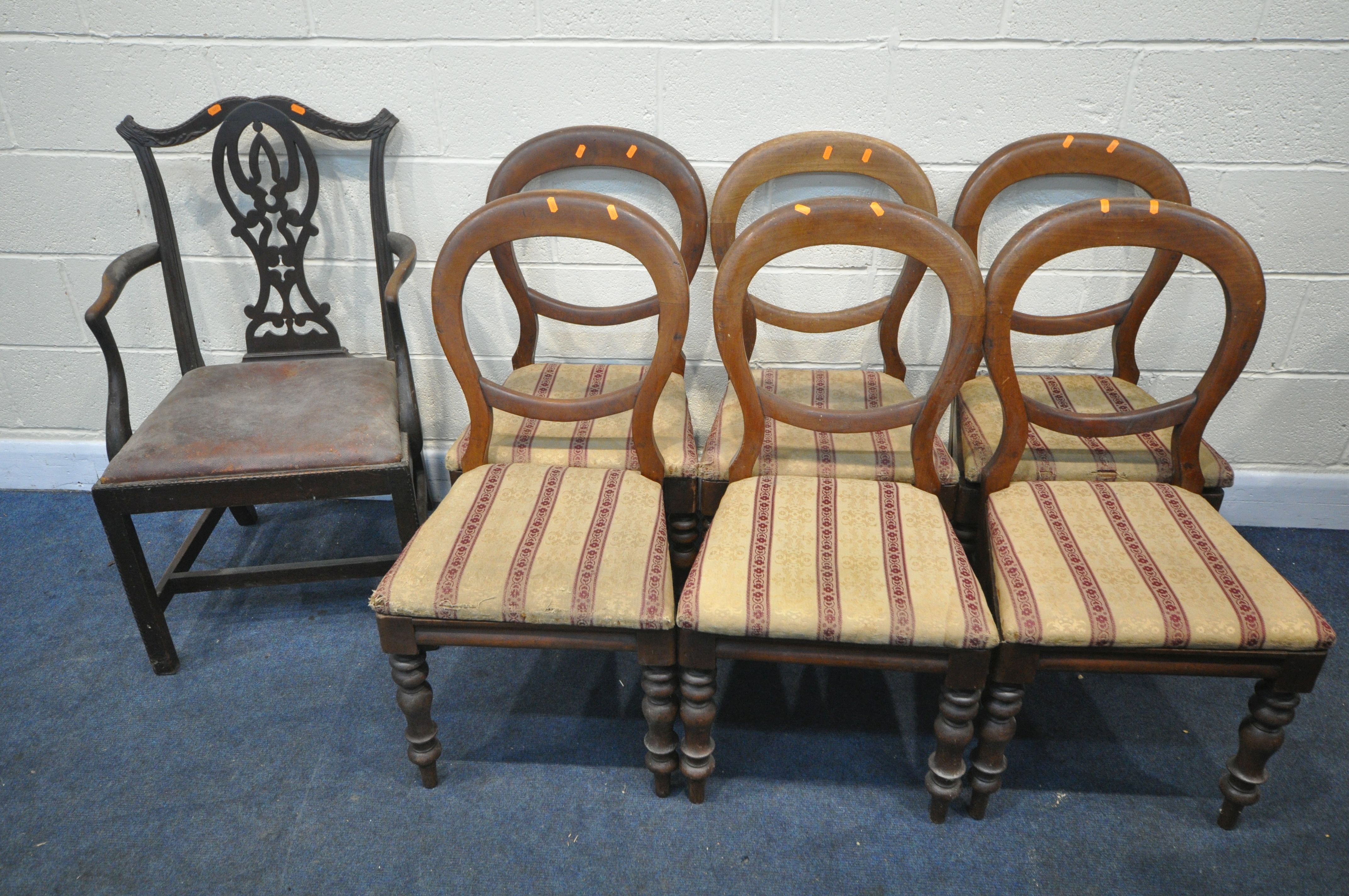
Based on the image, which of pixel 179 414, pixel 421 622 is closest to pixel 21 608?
pixel 179 414

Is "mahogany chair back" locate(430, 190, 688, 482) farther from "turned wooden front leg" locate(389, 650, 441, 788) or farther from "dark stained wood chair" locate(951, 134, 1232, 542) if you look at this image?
"dark stained wood chair" locate(951, 134, 1232, 542)

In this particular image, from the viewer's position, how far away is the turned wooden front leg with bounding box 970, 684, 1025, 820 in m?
1.40

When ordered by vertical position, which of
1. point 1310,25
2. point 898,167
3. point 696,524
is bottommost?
point 696,524

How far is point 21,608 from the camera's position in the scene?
2010 millimetres

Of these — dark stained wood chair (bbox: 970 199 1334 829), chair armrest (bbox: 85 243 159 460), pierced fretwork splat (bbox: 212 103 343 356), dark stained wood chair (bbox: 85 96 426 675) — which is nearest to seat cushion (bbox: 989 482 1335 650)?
dark stained wood chair (bbox: 970 199 1334 829)

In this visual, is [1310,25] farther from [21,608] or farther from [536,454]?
[21,608]

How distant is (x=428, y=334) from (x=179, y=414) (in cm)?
59

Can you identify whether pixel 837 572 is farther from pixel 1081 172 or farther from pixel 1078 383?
pixel 1081 172

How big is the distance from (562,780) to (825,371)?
3.27 feet

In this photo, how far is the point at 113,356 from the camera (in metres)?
1.75

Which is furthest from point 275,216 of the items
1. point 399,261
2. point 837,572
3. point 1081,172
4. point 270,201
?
point 1081,172

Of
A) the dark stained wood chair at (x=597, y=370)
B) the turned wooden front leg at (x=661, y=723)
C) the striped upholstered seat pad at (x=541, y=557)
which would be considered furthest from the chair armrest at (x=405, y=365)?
the turned wooden front leg at (x=661, y=723)

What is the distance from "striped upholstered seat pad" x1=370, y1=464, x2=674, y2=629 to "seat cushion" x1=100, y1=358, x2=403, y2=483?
27 centimetres

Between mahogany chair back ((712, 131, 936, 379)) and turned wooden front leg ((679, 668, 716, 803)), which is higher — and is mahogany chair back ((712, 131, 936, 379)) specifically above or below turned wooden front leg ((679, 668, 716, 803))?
above
